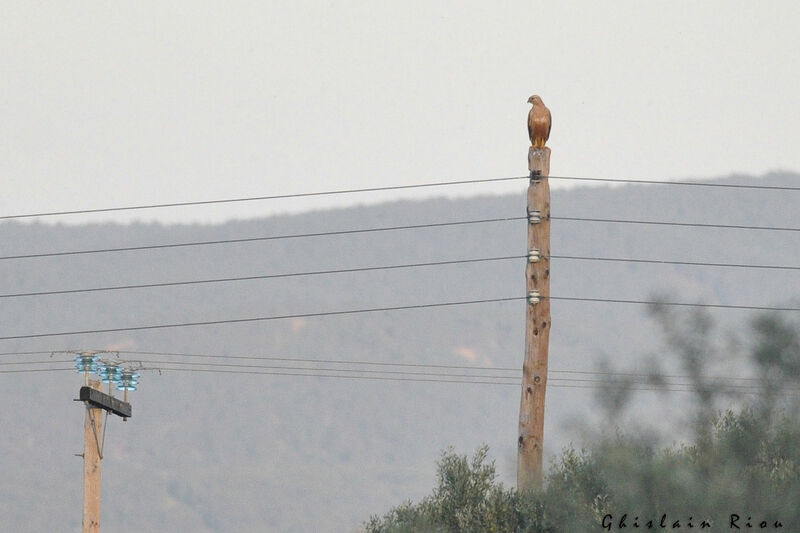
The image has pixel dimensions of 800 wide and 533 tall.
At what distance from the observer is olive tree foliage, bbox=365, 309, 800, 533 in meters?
14.1

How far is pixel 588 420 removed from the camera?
17.3 m

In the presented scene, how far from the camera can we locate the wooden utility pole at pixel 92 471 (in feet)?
87.1

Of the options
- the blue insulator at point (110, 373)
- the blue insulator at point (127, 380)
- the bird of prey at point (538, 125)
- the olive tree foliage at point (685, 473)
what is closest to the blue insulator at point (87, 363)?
the blue insulator at point (110, 373)

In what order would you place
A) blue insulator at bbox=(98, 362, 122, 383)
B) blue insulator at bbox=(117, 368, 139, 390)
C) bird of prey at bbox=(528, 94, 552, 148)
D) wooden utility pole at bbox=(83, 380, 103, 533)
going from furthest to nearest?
blue insulator at bbox=(117, 368, 139, 390)
blue insulator at bbox=(98, 362, 122, 383)
wooden utility pole at bbox=(83, 380, 103, 533)
bird of prey at bbox=(528, 94, 552, 148)

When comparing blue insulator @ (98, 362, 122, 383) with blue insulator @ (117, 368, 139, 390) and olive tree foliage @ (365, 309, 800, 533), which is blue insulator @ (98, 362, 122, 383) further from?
olive tree foliage @ (365, 309, 800, 533)

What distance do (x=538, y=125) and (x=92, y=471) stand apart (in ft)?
43.1

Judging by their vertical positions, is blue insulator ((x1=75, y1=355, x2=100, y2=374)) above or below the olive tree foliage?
above

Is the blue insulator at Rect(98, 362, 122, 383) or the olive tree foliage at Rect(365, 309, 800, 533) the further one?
the blue insulator at Rect(98, 362, 122, 383)

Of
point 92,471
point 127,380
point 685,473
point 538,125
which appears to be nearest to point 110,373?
point 127,380

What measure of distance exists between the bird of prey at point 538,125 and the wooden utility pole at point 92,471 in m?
12.4

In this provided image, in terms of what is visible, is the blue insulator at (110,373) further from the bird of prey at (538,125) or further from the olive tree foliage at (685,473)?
the bird of prey at (538,125)

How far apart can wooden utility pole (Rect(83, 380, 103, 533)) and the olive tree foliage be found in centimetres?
903

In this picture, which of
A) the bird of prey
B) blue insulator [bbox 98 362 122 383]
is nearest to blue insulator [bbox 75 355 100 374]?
blue insulator [bbox 98 362 122 383]

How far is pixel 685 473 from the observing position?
14406mm
